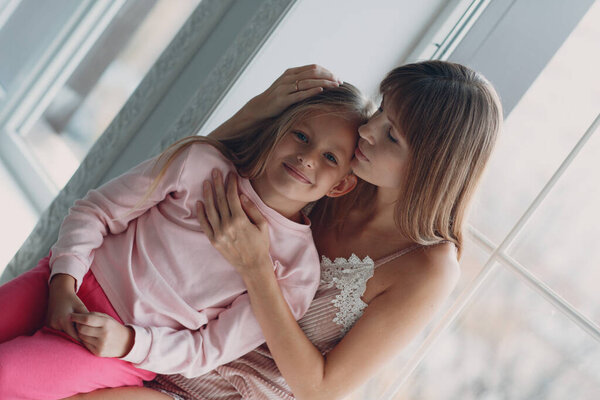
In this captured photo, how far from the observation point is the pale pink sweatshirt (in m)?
1.31

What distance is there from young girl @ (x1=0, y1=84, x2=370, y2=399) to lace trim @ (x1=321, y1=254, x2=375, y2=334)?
51 mm

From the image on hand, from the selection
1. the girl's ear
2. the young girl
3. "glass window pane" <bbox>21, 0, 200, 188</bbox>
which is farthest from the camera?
"glass window pane" <bbox>21, 0, 200, 188</bbox>

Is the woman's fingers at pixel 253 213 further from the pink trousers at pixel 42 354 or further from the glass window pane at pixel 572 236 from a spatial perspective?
the glass window pane at pixel 572 236

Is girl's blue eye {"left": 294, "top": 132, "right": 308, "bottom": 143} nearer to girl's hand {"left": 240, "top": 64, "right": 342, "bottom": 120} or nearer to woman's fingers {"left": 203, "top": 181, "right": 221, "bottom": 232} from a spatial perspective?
girl's hand {"left": 240, "top": 64, "right": 342, "bottom": 120}

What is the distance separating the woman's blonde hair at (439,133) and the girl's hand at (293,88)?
6.3 inches

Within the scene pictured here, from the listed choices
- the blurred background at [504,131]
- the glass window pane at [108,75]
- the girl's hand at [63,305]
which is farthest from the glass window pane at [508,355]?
the glass window pane at [108,75]

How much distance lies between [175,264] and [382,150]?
1.79 ft

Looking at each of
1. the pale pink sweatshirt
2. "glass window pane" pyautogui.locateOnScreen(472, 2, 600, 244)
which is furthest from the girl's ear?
Result: "glass window pane" pyautogui.locateOnScreen(472, 2, 600, 244)

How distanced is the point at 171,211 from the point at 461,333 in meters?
1.00

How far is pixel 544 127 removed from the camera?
5.76 ft

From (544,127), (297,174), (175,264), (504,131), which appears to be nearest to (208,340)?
(175,264)

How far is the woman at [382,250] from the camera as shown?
1310mm

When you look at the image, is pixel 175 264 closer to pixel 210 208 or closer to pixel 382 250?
pixel 210 208

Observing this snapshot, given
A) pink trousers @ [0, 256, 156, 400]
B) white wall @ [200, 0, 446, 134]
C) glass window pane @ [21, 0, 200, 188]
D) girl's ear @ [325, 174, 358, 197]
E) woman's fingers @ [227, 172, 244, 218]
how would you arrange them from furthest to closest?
glass window pane @ [21, 0, 200, 188] → white wall @ [200, 0, 446, 134] → girl's ear @ [325, 174, 358, 197] → woman's fingers @ [227, 172, 244, 218] → pink trousers @ [0, 256, 156, 400]
